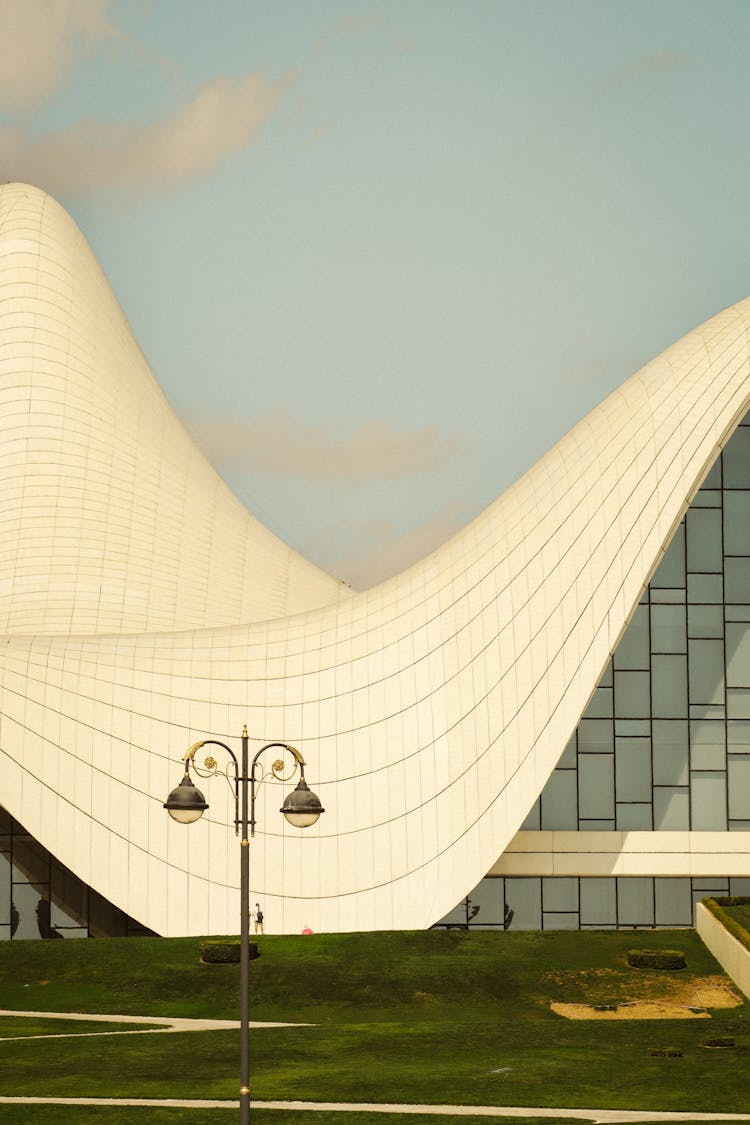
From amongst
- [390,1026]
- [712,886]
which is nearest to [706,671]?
[712,886]

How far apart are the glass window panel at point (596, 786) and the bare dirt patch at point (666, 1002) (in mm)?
11744

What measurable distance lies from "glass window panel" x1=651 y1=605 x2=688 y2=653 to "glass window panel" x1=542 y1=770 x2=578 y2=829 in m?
4.56

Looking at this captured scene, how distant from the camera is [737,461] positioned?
45.9 metres

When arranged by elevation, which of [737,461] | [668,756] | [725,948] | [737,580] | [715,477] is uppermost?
[737,461]

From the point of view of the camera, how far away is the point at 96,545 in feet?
168

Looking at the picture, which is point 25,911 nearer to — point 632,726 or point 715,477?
point 632,726

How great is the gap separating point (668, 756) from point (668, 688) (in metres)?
1.98

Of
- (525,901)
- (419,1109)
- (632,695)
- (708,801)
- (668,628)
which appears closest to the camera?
(419,1109)

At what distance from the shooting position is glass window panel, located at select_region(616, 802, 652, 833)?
44969 millimetres

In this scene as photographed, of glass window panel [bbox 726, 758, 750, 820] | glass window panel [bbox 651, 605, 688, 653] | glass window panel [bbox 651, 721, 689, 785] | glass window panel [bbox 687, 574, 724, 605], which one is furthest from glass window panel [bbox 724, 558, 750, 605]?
glass window panel [bbox 726, 758, 750, 820]

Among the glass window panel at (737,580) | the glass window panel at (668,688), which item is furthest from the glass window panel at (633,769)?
the glass window panel at (737,580)

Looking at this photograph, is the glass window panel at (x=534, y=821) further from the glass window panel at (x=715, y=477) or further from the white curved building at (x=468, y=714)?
the glass window panel at (x=715, y=477)

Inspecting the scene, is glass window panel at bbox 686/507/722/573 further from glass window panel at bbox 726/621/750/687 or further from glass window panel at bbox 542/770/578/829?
glass window panel at bbox 542/770/578/829

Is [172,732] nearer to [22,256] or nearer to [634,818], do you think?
[634,818]
